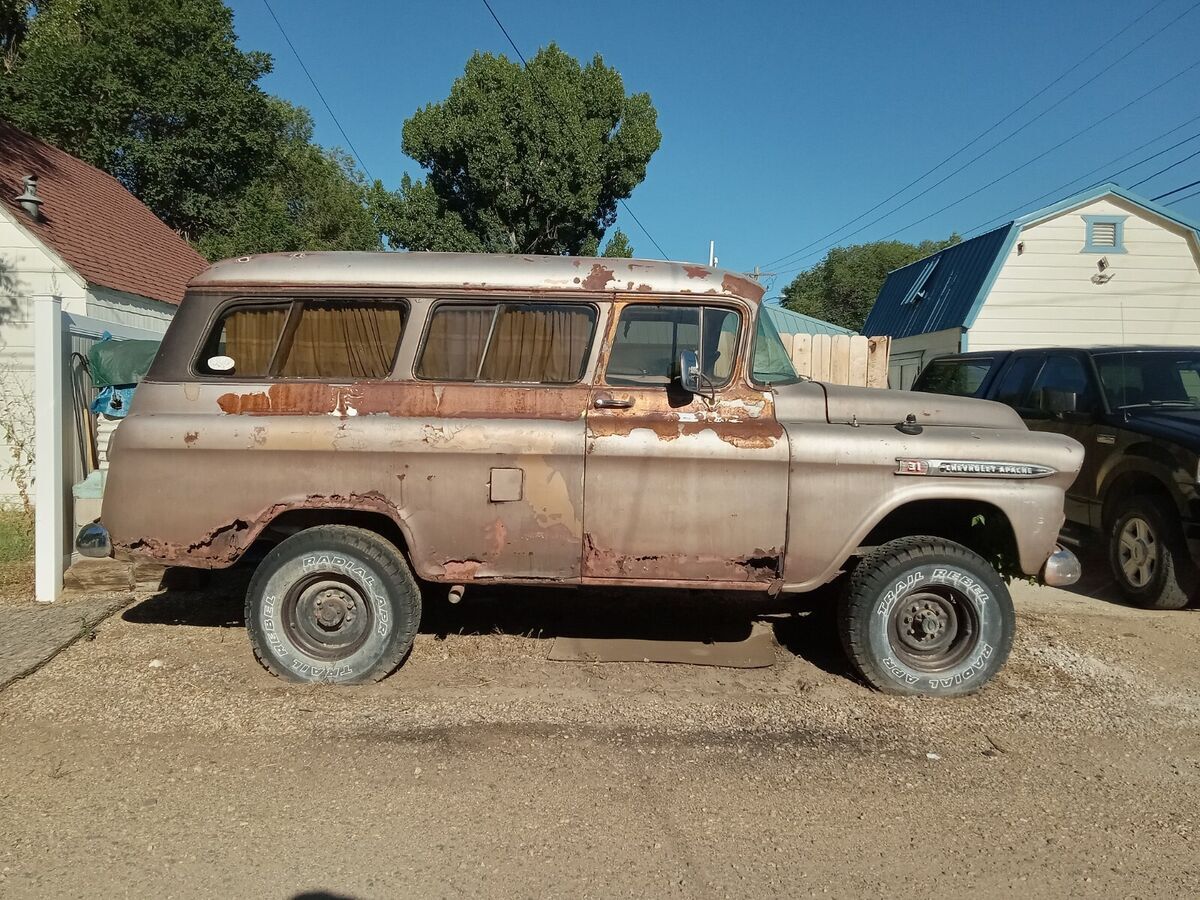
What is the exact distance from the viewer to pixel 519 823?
3.08 metres

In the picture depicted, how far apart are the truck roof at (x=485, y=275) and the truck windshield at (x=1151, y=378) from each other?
4.19 metres

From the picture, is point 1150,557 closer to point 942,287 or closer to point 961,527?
point 961,527

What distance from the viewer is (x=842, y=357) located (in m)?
8.34

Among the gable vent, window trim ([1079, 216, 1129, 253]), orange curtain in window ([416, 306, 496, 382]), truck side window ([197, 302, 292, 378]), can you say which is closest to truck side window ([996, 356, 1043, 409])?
orange curtain in window ([416, 306, 496, 382])

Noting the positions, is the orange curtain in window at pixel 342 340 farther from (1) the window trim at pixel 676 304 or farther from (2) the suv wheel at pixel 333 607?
(1) the window trim at pixel 676 304

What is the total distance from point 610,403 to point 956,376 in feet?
19.5

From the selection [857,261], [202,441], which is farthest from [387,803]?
[857,261]

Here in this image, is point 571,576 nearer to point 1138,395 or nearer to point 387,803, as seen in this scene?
point 387,803

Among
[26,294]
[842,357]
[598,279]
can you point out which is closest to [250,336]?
[598,279]

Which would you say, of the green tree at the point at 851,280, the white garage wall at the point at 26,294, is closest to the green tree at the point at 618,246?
the white garage wall at the point at 26,294

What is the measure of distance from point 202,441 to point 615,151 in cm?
2095

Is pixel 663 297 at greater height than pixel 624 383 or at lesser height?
greater

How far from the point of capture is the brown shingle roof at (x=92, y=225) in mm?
11562

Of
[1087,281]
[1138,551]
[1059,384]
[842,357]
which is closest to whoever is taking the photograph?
[1138,551]
